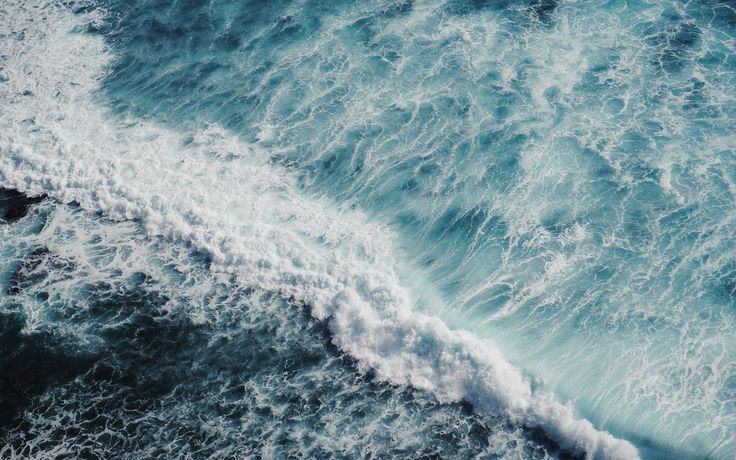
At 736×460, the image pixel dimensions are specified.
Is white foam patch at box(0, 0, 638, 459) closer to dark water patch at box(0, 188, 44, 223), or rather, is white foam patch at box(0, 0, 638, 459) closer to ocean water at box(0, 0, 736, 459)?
ocean water at box(0, 0, 736, 459)

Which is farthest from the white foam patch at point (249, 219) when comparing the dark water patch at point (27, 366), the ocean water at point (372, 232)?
the dark water patch at point (27, 366)

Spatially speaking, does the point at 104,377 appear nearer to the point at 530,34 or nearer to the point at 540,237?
the point at 540,237

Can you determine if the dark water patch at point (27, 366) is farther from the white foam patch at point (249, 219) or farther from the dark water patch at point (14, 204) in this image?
the white foam patch at point (249, 219)

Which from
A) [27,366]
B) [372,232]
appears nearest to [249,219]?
[372,232]

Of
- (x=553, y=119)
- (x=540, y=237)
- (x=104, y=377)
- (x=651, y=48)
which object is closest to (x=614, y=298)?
(x=540, y=237)

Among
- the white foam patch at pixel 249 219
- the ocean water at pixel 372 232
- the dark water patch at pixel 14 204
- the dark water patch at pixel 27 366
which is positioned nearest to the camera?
the ocean water at pixel 372 232
